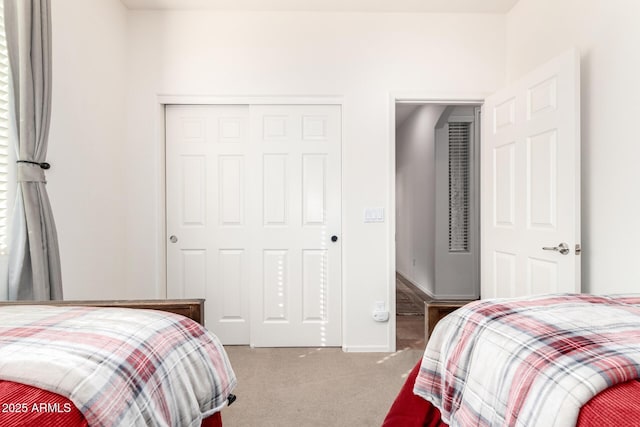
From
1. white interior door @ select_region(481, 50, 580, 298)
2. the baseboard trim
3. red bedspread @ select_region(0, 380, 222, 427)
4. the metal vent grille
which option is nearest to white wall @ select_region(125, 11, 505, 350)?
the baseboard trim

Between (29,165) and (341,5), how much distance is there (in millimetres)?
2304

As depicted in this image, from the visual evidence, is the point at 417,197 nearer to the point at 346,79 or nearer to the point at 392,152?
the point at 392,152

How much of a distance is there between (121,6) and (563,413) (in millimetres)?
3452

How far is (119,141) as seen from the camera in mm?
2789

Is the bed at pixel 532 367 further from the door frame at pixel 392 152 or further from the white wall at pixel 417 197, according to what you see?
the white wall at pixel 417 197

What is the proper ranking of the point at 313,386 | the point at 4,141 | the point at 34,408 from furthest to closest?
the point at 313,386 < the point at 4,141 < the point at 34,408

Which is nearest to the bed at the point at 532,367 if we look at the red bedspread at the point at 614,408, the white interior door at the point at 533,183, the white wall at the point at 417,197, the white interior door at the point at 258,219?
the red bedspread at the point at 614,408

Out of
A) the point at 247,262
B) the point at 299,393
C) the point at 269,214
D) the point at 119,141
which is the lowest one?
→ the point at 299,393

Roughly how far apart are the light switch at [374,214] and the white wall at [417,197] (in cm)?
205

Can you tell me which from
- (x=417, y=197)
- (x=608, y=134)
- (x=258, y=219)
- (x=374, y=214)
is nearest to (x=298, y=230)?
(x=258, y=219)

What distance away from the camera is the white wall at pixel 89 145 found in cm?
210

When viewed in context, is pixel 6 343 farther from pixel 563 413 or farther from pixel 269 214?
pixel 269 214

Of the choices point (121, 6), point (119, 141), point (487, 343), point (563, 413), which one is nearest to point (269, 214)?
point (119, 141)

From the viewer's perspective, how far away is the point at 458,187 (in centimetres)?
462
